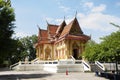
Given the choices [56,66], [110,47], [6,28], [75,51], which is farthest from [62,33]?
[110,47]

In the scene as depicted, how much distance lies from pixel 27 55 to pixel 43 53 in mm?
32103

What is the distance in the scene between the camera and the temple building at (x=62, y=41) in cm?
5453

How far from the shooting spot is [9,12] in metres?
35.8

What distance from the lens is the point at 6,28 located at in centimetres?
3494

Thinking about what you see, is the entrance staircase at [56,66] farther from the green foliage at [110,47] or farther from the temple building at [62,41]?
the green foliage at [110,47]

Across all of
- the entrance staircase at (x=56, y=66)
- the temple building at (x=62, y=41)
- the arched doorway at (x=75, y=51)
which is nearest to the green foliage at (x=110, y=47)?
the entrance staircase at (x=56, y=66)

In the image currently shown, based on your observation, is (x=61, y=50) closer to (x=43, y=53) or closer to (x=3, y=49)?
(x=43, y=53)

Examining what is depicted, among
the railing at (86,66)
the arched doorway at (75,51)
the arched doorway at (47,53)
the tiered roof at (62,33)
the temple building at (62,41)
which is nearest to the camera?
the railing at (86,66)

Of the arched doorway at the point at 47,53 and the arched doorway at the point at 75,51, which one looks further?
the arched doorway at the point at 47,53

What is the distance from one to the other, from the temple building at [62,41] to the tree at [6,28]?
19.6 meters

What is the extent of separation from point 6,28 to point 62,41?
22621 mm

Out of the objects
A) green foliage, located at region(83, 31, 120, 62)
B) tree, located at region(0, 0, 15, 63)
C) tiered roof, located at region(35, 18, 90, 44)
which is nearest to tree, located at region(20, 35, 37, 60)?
tiered roof, located at region(35, 18, 90, 44)

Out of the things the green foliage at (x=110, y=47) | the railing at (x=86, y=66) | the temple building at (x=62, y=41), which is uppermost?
the temple building at (x=62, y=41)

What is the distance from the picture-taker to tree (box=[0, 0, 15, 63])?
1344 inches
